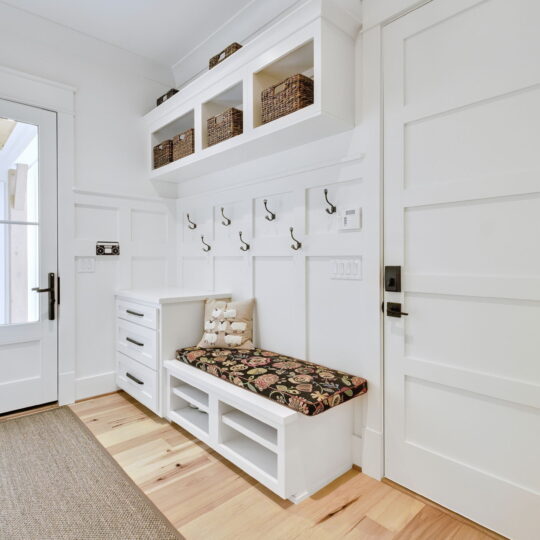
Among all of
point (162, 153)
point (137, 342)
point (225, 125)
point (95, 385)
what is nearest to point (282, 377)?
point (137, 342)

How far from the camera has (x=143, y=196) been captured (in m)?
3.09

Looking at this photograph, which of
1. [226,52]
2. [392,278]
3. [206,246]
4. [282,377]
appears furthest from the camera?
[206,246]

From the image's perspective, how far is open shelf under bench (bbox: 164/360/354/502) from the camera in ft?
5.28

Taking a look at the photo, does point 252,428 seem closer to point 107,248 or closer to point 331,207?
point 331,207

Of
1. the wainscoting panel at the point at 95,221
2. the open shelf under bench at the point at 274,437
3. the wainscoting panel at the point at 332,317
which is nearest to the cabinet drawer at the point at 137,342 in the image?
the open shelf under bench at the point at 274,437

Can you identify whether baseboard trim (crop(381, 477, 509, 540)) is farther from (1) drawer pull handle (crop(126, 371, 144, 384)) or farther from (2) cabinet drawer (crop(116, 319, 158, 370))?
(1) drawer pull handle (crop(126, 371, 144, 384))

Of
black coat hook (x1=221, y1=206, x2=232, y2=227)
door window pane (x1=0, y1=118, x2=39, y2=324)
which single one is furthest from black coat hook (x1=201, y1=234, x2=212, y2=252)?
door window pane (x1=0, y1=118, x2=39, y2=324)

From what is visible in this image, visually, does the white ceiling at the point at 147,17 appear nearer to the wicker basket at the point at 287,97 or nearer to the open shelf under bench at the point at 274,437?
the wicker basket at the point at 287,97

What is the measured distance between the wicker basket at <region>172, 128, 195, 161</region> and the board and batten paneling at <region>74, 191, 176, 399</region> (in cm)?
58

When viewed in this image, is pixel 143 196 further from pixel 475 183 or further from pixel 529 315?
pixel 529 315

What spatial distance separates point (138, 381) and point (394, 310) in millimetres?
1831

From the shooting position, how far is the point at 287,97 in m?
1.86

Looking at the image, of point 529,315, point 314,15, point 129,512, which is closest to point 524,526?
point 529,315

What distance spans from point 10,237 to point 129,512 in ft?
6.28
